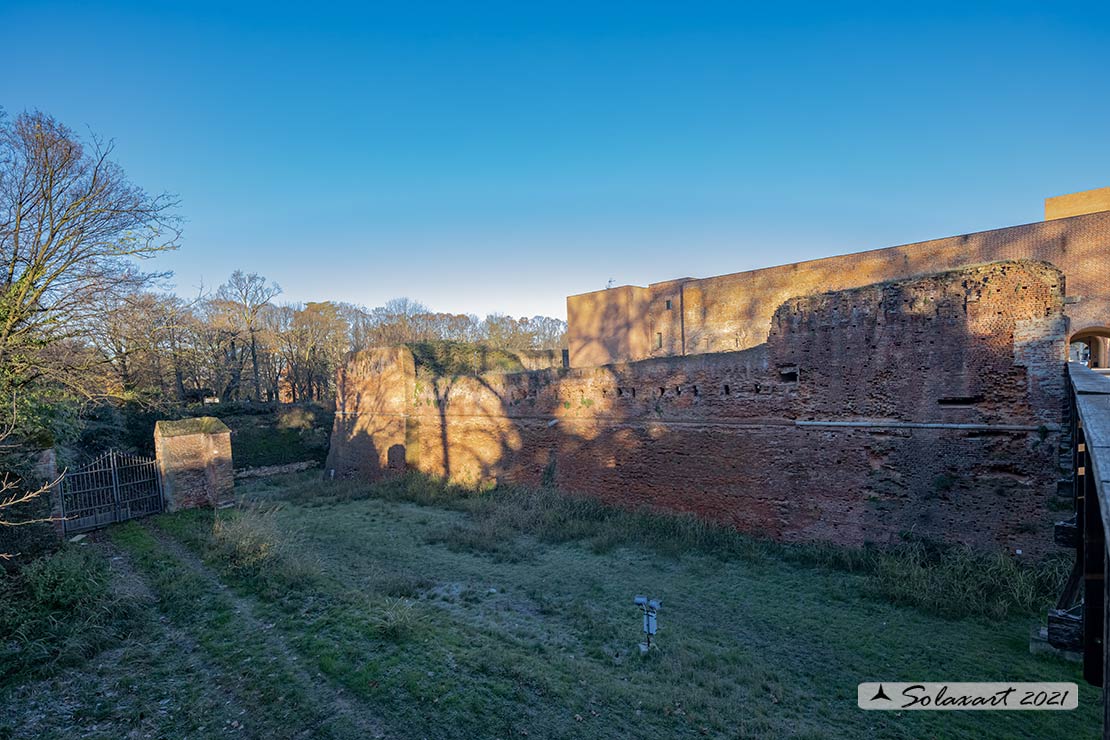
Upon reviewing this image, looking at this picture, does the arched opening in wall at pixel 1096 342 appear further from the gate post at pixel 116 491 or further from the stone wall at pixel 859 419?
the gate post at pixel 116 491

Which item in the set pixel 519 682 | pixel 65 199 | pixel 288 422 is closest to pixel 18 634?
pixel 519 682

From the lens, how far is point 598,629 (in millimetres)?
5879

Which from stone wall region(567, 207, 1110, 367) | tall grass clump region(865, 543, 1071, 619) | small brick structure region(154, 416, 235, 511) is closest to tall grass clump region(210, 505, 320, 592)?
small brick structure region(154, 416, 235, 511)

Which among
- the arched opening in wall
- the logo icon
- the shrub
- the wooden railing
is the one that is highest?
the arched opening in wall

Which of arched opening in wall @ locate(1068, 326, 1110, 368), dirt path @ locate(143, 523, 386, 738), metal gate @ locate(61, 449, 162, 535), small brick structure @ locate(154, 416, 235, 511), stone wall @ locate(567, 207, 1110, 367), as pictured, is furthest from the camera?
arched opening in wall @ locate(1068, 326, 1110, 368)

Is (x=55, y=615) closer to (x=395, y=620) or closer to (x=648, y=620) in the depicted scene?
(x=395, y=620)

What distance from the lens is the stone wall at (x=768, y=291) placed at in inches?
623

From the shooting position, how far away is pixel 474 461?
15195 mm

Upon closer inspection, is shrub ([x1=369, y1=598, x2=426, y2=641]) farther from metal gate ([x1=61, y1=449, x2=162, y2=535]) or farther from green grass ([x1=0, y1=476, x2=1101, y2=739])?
metal gate ([x1=61, y1=449, x2=162, y2=535])

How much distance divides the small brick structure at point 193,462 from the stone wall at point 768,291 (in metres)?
15.5

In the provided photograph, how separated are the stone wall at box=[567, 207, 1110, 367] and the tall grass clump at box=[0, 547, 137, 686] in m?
13.7

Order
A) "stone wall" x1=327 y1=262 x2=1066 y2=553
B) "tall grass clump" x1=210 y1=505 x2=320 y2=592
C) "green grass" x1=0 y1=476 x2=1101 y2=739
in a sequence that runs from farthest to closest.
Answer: "stone wall" x1=327 y1=262 x2=1066 y2=553 < "tall grass clump" x1=210 y1=505 x2=320 y2=592 < "green grass" x1=0 y1=476 x2=1101 y2=739

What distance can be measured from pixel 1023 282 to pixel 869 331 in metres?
1.93

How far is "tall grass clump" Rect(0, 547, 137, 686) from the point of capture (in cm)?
469
